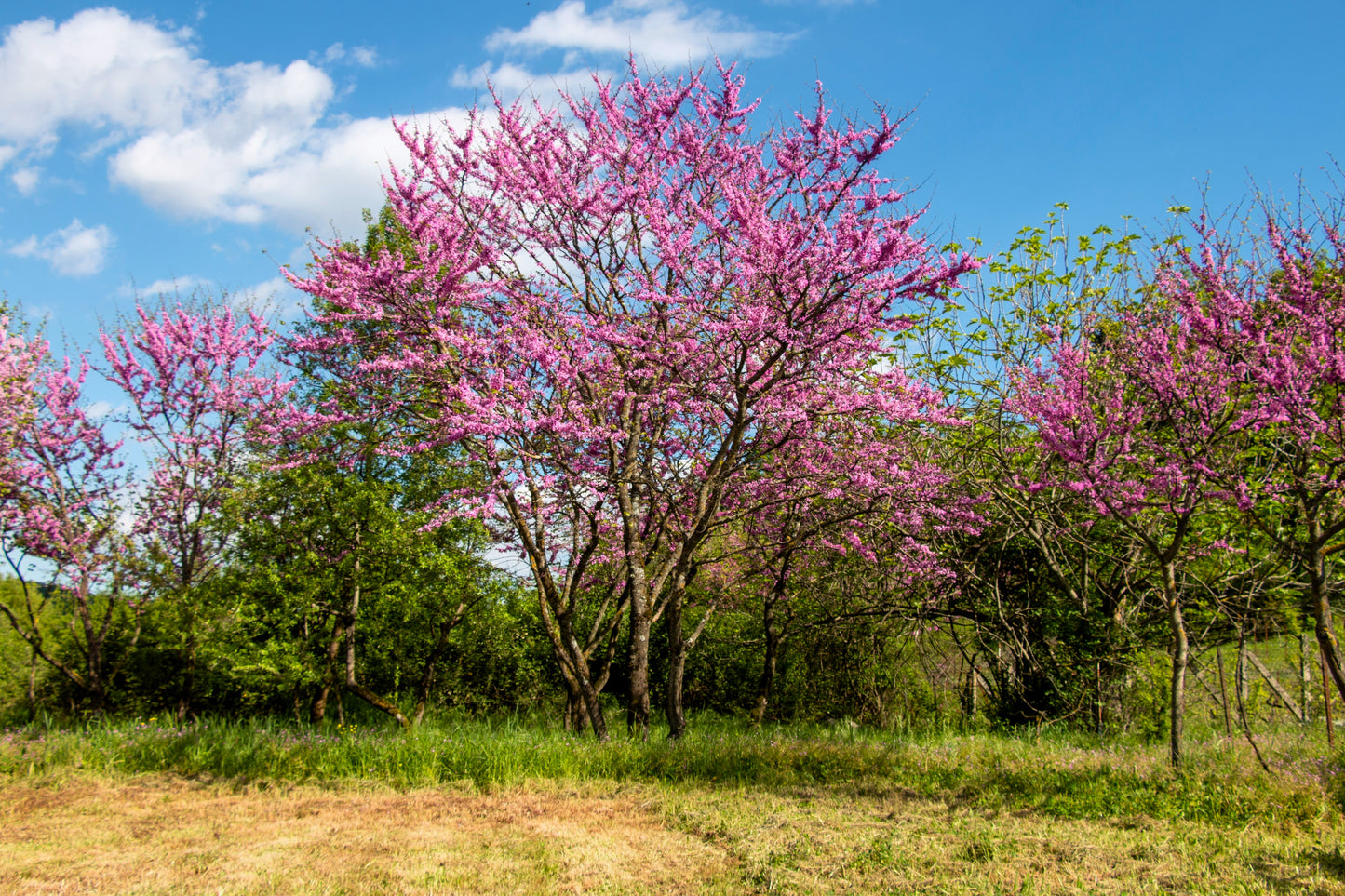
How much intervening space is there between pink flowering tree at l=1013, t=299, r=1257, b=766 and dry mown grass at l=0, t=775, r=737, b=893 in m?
3.72

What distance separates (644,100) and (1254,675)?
35.5 ft

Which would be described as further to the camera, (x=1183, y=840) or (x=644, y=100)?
(x=644, y=100)

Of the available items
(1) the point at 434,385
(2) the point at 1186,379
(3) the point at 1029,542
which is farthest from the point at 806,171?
(3) the point at 1029,542

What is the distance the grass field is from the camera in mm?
4234

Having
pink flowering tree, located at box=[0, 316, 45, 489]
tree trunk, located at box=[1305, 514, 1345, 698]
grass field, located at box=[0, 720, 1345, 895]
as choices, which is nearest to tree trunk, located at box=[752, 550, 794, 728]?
grass field, located at box=[0, 720, 1345, 895]

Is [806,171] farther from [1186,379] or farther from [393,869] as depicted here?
[393,869]

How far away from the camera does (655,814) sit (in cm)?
554

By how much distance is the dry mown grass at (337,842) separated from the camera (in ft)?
14.1

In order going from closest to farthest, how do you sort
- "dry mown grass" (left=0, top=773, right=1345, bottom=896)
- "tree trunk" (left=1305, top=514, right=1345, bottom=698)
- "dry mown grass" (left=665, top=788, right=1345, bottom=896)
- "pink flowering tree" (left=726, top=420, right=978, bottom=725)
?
"dry mown grass" (left=665, top=788, right=1345, bottom=896) → "dry mown grass" (left=0, top=773, right=1345, bottom=896) → "tree trunk" (left=1305, top=514, right=1345, bottom=698) → "pink flowering tree" (left=726, top=420, right=978, bottom=725)

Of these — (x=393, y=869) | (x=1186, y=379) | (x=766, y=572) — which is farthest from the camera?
(x=766, y=572)

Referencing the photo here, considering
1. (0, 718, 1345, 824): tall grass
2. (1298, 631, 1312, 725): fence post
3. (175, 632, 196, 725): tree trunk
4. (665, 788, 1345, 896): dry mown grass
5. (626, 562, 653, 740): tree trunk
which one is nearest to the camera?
(665, 788, 1345, 896): dry mown grass

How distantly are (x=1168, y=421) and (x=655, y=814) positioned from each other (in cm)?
484

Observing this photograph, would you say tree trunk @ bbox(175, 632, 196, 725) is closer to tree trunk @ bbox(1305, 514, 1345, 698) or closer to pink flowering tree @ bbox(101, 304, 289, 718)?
pink flowering tree @ bbox(101, 304, 289, 718)

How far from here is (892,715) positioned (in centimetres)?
974
